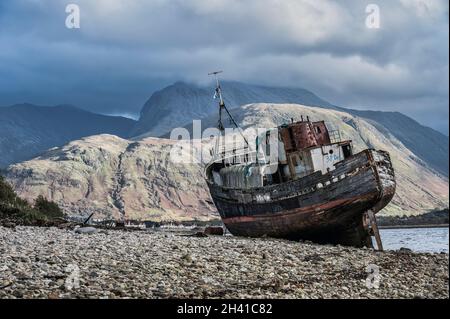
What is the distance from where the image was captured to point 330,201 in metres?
33.5

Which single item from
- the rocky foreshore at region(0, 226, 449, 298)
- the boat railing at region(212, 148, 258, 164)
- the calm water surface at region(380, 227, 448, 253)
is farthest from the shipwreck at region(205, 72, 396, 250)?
the calm water surface at region(380, 227, 448, 253)

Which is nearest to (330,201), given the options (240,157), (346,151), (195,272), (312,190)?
(312,190)

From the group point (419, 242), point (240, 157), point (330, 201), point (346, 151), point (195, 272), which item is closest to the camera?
point (195, 272)

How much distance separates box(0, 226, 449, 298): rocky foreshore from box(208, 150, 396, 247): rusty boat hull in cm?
802

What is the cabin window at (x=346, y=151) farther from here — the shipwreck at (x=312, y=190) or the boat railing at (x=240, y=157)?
the boat railing at (x=240, y=157)

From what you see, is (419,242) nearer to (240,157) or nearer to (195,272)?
(240,157)

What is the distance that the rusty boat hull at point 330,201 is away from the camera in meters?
32.8

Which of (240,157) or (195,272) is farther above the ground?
(240,157)

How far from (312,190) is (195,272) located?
17.4 metres

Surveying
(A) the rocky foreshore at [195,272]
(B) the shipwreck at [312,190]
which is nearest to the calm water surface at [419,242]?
(B) the shipwreck at [312,190]

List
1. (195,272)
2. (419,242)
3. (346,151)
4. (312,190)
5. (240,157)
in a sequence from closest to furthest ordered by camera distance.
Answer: (195,272) → (312,190) → (346,151) → (240,157) → (419,242)

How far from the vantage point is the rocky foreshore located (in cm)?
1448
